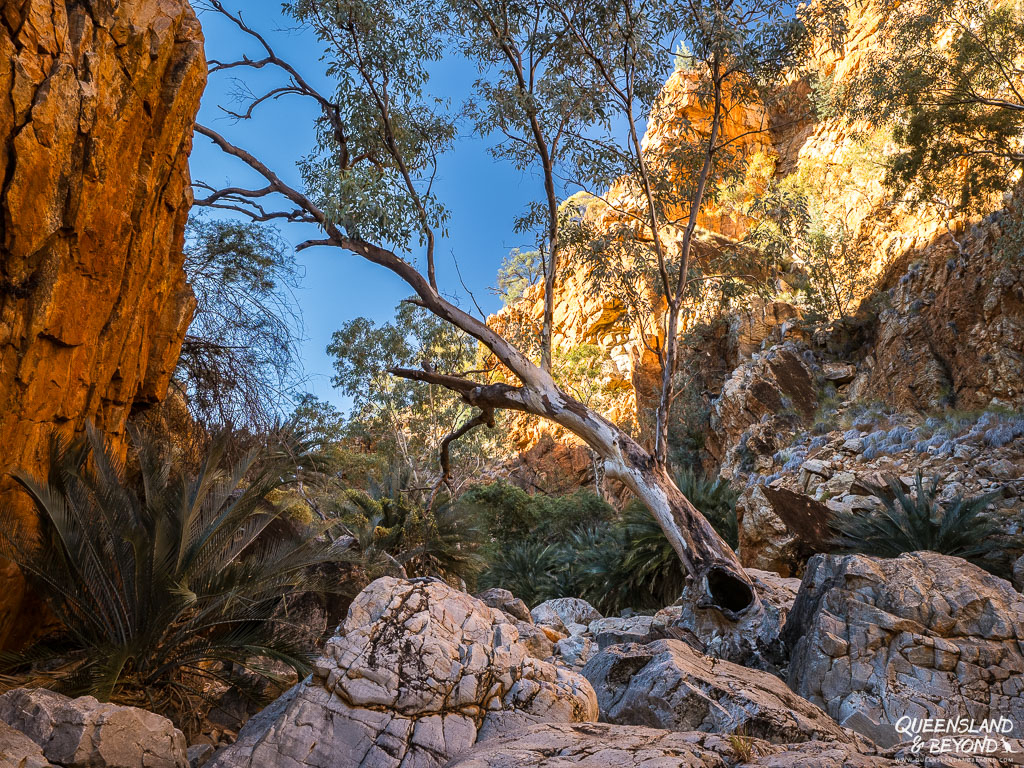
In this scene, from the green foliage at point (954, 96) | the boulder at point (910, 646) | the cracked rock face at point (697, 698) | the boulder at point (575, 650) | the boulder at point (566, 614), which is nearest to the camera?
the cracked rock face at point (697, 698)

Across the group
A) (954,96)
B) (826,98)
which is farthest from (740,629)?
(826,98)

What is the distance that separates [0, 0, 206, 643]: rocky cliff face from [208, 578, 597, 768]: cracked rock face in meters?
2.78

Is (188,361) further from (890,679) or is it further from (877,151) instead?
(877,151)

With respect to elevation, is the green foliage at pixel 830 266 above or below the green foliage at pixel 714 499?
above

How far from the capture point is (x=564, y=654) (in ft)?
22.2

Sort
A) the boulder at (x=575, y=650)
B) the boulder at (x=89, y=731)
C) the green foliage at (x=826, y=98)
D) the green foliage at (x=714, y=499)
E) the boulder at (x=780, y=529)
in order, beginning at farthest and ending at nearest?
the green foliage at (x=826, y=98)
the green foliage at (x=714, y=499)
the boulder at (x=780, y=529)
the boulder at (x=575, y=650)
the boulder at (x=89, y=731)

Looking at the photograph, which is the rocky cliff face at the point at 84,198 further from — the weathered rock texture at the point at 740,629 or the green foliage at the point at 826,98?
the green foliage at the point at 826,98

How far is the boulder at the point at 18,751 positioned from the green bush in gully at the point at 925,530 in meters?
7.76

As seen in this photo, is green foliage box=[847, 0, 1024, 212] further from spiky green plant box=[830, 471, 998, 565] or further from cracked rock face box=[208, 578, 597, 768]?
cracked rock face box=[208, 578, 597, 768]

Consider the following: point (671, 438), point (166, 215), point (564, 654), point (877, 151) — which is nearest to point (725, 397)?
point (671, 438)

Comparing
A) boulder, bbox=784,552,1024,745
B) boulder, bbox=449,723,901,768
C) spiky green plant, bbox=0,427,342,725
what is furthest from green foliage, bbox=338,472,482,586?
boulder, bbox=449,723,901,768

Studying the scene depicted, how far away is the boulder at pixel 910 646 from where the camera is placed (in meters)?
4.67

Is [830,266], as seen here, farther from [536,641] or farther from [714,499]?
[536,641]

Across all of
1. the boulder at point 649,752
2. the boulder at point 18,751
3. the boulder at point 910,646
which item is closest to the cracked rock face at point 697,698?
the boulder at point 649,752
